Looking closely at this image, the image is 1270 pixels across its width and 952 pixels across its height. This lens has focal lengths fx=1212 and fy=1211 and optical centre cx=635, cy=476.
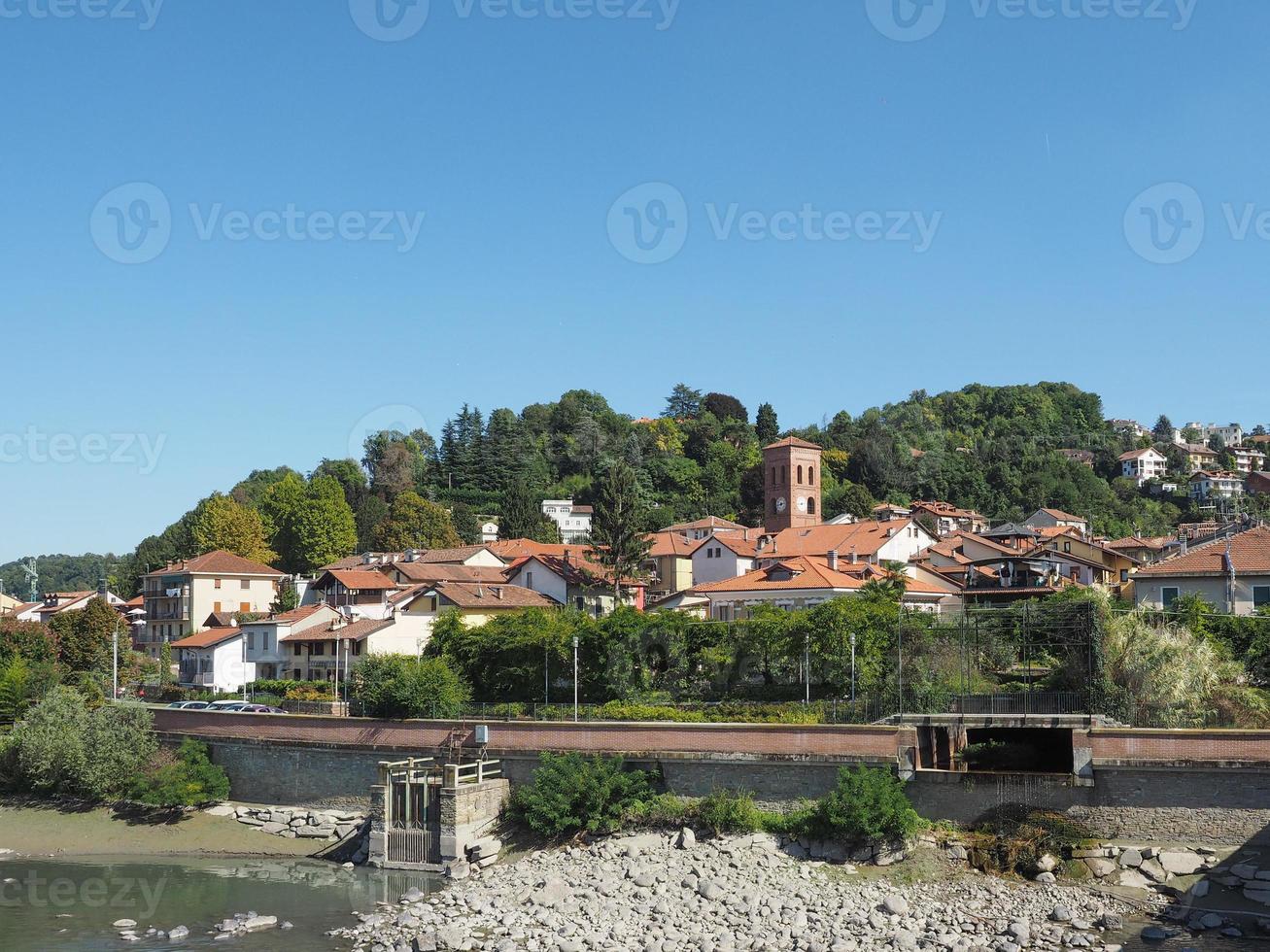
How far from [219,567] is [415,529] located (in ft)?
79.9

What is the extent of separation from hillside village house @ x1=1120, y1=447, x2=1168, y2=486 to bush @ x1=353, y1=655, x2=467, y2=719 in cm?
12838

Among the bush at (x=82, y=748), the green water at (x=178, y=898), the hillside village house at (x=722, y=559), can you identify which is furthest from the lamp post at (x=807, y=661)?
the hillside village house at (x=722, y=559)

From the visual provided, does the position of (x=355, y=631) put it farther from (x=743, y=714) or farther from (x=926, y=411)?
(x=926, y=411)

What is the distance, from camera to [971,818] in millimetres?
30766

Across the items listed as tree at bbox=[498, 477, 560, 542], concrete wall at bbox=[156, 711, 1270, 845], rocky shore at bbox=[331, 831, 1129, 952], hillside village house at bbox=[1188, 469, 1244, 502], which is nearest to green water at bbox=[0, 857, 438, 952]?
rocky shore at bbox=[331, 831, 1129, 952]

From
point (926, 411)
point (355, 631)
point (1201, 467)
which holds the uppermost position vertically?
point (926, 411)

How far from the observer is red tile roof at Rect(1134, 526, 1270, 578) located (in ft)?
149

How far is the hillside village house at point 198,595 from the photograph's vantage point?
246 feet

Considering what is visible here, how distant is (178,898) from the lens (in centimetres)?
3152

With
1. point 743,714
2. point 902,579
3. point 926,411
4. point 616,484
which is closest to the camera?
point 743,714

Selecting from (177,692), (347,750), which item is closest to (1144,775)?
(347,750)

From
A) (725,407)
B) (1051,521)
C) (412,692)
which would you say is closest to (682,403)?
(725,407)

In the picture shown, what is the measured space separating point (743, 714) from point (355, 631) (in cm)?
2250

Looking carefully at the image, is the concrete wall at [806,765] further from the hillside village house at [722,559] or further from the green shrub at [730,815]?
the hillside village house at [722,559]
